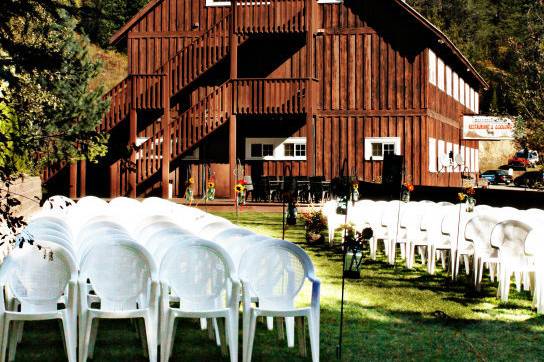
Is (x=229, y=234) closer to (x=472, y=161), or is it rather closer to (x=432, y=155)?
(x=432, y=155)

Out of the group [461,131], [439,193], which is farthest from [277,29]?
[461,131]

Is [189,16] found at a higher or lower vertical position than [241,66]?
higher

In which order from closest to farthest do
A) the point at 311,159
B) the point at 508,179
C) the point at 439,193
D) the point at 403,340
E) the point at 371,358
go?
the point at 371,358, the point at 403,340, the point at 439,193, the point at 311,159, the point at 508,179

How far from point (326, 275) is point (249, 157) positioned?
15.8m

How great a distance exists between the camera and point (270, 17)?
25.0 meters

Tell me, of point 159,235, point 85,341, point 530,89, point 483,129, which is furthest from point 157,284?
point 483,129

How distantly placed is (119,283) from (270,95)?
749 inches

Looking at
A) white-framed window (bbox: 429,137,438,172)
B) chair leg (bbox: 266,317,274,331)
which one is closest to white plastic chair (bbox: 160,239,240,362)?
chair leg (bbox: 266,317,274,331)

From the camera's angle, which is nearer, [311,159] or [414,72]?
[311,159]

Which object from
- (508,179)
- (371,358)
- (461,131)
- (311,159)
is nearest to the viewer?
(371,358)

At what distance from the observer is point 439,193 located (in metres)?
16.6

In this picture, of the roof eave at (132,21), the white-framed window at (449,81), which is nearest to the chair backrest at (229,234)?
the roof eave at (132,21)

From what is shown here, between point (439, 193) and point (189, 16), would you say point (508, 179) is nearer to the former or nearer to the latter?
point (189, 16)

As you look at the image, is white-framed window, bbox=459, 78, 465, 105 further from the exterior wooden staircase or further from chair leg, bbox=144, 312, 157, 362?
chair leg, bbox=144, 312, 157, 362
